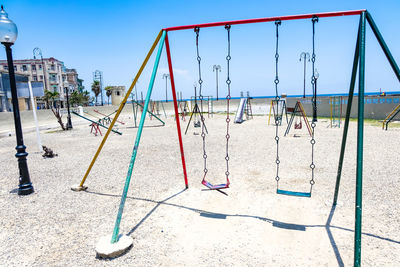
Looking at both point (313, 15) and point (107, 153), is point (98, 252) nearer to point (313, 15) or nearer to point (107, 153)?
point (313, 15)

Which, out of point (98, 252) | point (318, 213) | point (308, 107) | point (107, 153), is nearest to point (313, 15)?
point (318, 213)

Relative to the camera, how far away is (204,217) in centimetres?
327

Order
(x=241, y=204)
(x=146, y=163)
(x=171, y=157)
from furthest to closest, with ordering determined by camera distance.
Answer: (x=171, y=157)
(x=146, y=163)
(x=241, y=204)

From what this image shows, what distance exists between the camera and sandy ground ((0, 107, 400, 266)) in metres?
2.49

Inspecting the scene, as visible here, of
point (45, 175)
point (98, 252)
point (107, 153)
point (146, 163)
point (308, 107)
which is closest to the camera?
point (98, 252)

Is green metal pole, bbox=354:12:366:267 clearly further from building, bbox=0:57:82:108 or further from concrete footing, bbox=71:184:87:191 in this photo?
building, bbox=0:57:82:108

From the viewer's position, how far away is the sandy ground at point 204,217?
2492 mm

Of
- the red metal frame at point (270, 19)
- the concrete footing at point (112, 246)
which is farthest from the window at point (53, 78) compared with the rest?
the concrete footing at point (112, 246)

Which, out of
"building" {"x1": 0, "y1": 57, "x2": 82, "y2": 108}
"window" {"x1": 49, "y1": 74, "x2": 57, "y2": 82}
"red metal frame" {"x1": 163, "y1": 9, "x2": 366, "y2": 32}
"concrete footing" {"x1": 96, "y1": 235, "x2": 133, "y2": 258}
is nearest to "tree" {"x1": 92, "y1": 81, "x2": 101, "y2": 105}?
"building" {"x1": 0, "y1": 57, "x2": 82, "y2": 108}

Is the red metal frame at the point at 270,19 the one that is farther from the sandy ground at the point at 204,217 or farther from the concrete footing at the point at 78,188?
the concrete footing at the point at 78,188

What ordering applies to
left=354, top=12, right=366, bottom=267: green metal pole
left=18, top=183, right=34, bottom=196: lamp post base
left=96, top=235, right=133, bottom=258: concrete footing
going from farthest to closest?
left=18, top=183, right=34, bottom=196: lamp post base < left=96, top=235, right=133, bottom=258: concrete footing < left=354, top=12, right=366, bottom=267: green metal pole

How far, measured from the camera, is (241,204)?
363 cm

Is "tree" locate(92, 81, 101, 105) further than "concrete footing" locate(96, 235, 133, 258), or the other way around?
"tree" locate(92, 81, 101, 105)

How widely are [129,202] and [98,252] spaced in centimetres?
136
